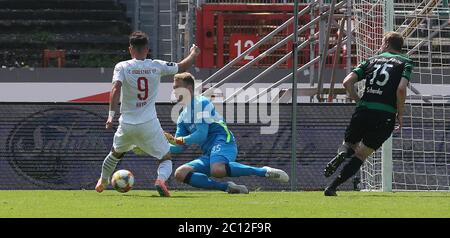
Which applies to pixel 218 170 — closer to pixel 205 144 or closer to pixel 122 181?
pixel 205 144

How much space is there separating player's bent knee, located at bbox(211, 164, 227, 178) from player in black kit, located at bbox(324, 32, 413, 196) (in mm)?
1492

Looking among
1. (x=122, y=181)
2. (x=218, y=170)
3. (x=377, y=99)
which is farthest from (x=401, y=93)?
(x=122, y=181)

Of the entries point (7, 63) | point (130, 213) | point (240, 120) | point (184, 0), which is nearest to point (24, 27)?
point (7, 63)

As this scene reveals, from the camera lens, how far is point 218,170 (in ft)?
43.6

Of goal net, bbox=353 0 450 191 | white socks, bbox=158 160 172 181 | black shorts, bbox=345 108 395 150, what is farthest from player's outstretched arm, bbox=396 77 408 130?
goal net, bbox=353 0 450 191

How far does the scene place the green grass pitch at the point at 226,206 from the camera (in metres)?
9.26

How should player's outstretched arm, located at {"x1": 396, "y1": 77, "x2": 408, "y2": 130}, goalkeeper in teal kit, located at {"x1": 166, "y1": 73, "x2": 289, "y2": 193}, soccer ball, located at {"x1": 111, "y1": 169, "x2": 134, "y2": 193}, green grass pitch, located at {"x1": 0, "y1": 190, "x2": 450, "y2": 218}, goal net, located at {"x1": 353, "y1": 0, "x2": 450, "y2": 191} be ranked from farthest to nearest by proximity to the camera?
goal net, located at {"x1": 353, "y1": 0, "x2": 450, "y2": 191} < goalkeeper in teal kit, located at {"x1": 166, "y1": 73, "x2": 289, "y2": 193} < soccer ball, located at {"x1": 111, "y1": 169, "x2": 134, "y2": 193} < player's outstretched arm, located at {"x1": 396, "y1": 77, "x2": 408, "y2": 130} < green grass pitch, located at {"x1": 0, "y1": 190, "x2": 450, "y2": 218}

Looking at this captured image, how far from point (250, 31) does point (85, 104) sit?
6.22m

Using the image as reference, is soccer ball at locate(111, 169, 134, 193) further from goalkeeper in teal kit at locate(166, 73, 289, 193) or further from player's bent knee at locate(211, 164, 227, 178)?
player's bent knee at locate(211, 164, 227, 178)

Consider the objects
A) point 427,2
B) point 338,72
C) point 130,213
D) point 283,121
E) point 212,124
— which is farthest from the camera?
point 338,72

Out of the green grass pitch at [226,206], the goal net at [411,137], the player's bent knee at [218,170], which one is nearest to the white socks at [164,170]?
the green grass pitch at [226,206]

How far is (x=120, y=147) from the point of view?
12.5 m

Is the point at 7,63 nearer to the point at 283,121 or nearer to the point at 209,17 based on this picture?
the point at 209,17

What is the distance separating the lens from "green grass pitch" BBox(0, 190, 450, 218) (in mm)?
9258
